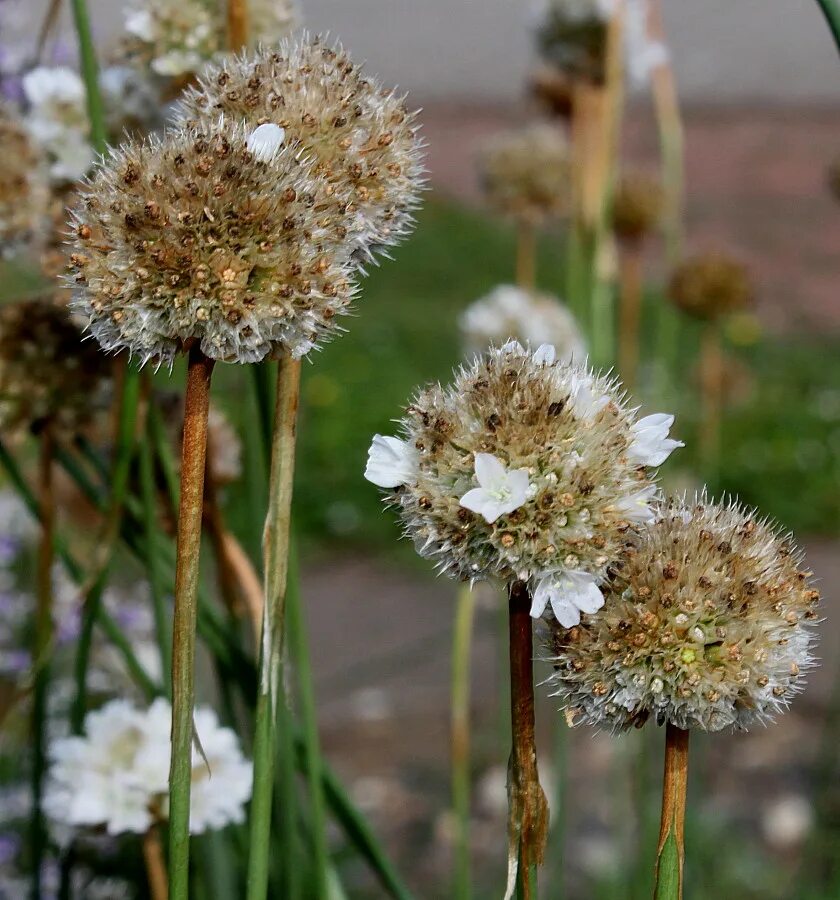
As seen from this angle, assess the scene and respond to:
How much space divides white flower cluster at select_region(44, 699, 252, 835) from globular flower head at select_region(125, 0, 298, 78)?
390mm

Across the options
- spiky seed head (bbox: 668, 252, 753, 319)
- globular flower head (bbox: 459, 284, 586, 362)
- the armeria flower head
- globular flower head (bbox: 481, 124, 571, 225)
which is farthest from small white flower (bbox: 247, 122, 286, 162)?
spiky seed head (bbox: 668, 252, 753, 319)

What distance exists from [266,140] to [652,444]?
19cm

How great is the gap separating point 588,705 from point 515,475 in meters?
0.10

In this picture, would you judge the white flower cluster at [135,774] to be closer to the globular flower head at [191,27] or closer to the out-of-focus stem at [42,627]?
the out-of-focus stem at [42,627]

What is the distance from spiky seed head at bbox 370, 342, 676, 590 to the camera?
439 mm

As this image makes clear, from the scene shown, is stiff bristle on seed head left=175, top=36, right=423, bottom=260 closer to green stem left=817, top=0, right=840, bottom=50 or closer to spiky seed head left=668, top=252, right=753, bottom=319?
green stem left=817, top=0, right=840, bottom=50

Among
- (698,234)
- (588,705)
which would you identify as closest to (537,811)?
(588,705)

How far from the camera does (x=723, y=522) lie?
1.56 feet

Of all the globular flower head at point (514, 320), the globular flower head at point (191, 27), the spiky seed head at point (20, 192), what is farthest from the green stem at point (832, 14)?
the globular flower head at point (514, 320)

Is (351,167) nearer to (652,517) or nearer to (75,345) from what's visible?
(652,517)

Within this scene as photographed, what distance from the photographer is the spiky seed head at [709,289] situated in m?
1.84

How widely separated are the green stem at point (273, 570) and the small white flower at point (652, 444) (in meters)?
0.14

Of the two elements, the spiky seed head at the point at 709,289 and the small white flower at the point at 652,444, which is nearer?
the small white flower at the point at 652,444

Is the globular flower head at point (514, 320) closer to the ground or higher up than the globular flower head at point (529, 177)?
closer to the ground
